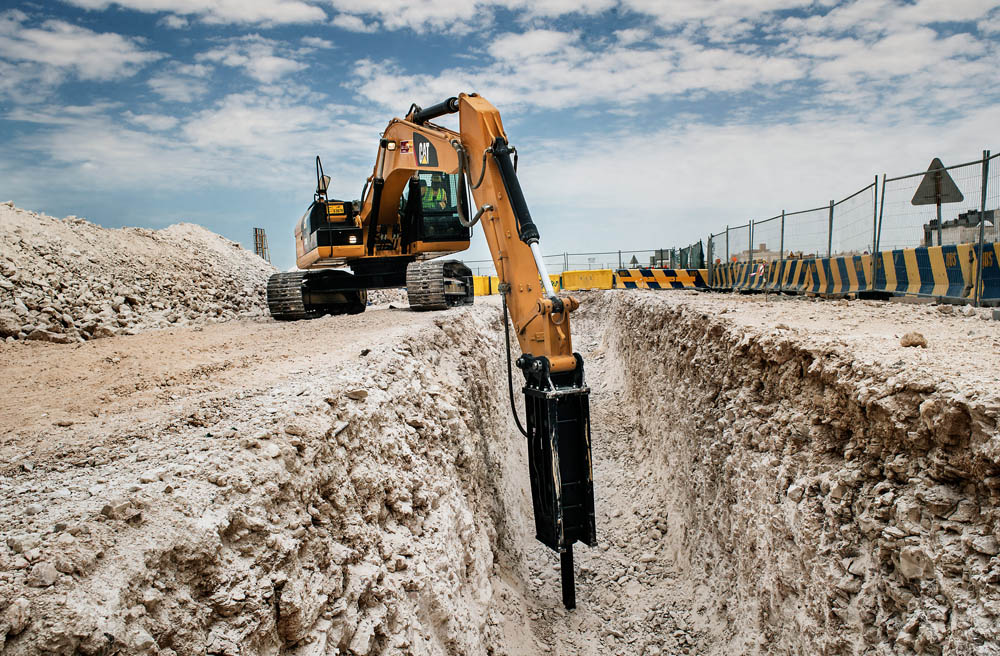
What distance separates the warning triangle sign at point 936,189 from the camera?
816cm

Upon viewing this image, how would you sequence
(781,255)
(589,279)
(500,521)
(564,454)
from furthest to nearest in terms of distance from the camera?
(589,279) → (781,255) → (500,521) → (564,454)

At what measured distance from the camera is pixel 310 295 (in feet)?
41.0

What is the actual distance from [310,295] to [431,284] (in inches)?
130

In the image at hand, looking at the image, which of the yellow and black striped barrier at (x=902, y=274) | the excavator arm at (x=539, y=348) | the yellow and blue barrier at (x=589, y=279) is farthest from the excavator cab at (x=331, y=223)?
the yellow and blue barrier at (x=589, y=279)

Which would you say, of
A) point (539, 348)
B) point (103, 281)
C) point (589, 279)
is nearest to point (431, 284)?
point (539, 348)

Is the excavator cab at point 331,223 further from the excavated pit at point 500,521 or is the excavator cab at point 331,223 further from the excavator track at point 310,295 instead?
the excavated pit at point 500,521

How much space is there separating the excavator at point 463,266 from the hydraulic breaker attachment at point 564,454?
11 mm

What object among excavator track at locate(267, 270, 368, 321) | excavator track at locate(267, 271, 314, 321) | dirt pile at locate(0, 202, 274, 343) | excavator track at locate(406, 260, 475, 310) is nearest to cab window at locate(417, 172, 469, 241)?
excavator track at locate(406, 260, 475, 310)

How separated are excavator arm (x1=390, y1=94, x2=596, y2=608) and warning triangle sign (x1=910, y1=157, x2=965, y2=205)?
19.9 ft

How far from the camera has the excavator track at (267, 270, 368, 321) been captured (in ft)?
38.9

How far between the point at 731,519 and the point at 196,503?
475cm

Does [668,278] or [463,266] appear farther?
[668,278]

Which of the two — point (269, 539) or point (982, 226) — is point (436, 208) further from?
point (269, 539)

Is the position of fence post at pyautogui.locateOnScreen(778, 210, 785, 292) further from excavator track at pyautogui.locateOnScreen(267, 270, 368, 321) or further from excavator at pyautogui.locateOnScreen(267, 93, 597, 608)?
excavator track at pyautogui.locateOnScreen(267, 270, 368, 321)
